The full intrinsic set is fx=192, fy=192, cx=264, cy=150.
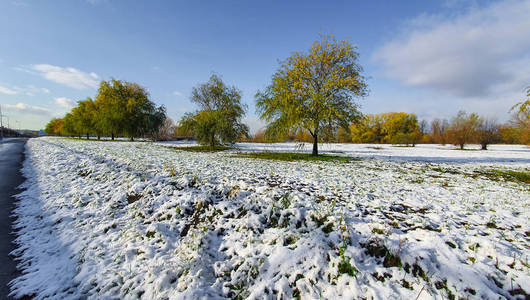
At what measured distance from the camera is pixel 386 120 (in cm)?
6169

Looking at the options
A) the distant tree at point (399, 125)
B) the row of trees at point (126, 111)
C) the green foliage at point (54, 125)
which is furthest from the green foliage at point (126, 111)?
the distant tree at point (399, 125)

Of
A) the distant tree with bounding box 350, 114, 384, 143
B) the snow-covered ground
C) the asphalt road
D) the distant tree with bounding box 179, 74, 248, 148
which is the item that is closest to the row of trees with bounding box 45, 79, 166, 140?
the snow-covered ground

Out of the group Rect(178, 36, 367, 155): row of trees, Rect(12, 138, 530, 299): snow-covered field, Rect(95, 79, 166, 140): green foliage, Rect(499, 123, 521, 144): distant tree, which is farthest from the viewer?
Rect(95, 79, 166, 140): green foliage

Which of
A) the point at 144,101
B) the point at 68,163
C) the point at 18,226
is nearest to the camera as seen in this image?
the point at 18,226

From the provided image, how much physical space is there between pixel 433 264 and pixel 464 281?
319mm

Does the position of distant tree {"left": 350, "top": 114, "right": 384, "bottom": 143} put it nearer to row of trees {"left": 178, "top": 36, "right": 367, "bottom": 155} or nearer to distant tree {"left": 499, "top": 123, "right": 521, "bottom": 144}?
distant tree {"left": 499, "top": 123, "right": 521, "bottom": 144}

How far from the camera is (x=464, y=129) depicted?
34094 mm

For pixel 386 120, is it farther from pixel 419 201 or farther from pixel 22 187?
pixel 22 187

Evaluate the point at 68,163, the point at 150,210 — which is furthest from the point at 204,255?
the point at 68,163

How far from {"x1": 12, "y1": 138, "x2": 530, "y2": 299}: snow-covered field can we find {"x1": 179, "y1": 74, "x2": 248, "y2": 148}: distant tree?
14.2 m

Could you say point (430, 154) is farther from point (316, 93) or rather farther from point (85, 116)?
point (85, 116)

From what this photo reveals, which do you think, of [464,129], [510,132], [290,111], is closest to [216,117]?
[290,111]

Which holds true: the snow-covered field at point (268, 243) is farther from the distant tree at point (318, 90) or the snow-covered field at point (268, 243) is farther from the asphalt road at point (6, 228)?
the distant tree at point (318, 90)

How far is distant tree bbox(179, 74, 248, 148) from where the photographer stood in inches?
782
